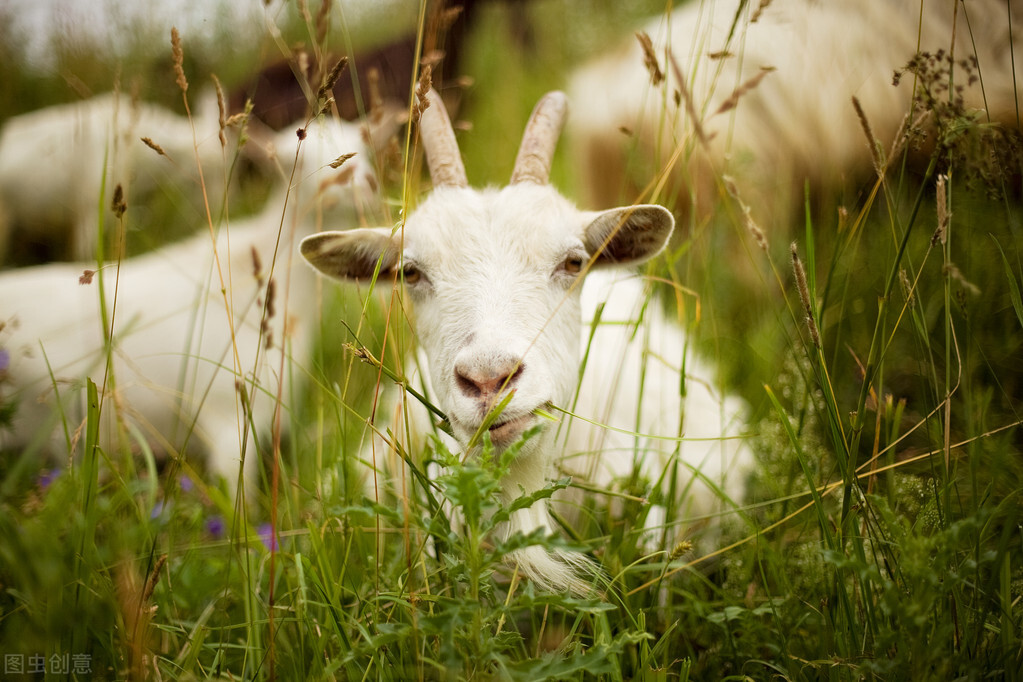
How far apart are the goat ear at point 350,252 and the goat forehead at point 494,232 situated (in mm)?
129

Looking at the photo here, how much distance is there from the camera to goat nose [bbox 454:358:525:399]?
174cm

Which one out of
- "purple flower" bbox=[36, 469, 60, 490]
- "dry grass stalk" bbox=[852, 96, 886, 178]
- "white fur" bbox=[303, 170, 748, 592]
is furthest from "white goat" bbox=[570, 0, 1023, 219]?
"purple flower" bbox=[36, 469, 60, 490]

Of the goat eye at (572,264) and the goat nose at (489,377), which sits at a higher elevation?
the goat eye at (572,264)

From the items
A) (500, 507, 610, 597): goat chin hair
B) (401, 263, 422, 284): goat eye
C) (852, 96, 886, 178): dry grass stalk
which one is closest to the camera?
(852, 96, 886, 178): dry grass stalk

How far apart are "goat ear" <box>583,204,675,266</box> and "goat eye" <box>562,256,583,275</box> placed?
7cm

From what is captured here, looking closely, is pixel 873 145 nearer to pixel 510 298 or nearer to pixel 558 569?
pixel 510 298

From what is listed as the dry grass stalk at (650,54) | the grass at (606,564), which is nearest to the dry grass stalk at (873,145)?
the grass at (606,564)

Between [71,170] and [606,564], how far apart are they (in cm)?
581

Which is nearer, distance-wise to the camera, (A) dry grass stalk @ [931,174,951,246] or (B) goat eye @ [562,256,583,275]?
(A) dry grass stalk @ [931,174,951,246]

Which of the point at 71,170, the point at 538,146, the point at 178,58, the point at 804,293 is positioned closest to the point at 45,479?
the point at 178,58

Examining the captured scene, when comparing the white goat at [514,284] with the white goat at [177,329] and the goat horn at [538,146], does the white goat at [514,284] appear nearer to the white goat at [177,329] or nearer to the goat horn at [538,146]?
the goat horn at [538,146]

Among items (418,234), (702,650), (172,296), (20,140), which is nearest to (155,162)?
(20,140)

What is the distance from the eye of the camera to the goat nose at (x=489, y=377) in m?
1.74

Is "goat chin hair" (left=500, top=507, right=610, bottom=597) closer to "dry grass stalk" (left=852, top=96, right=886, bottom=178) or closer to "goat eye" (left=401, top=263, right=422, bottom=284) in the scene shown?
"goat eye" (left=401, top=263, right=422, bottom=284)
